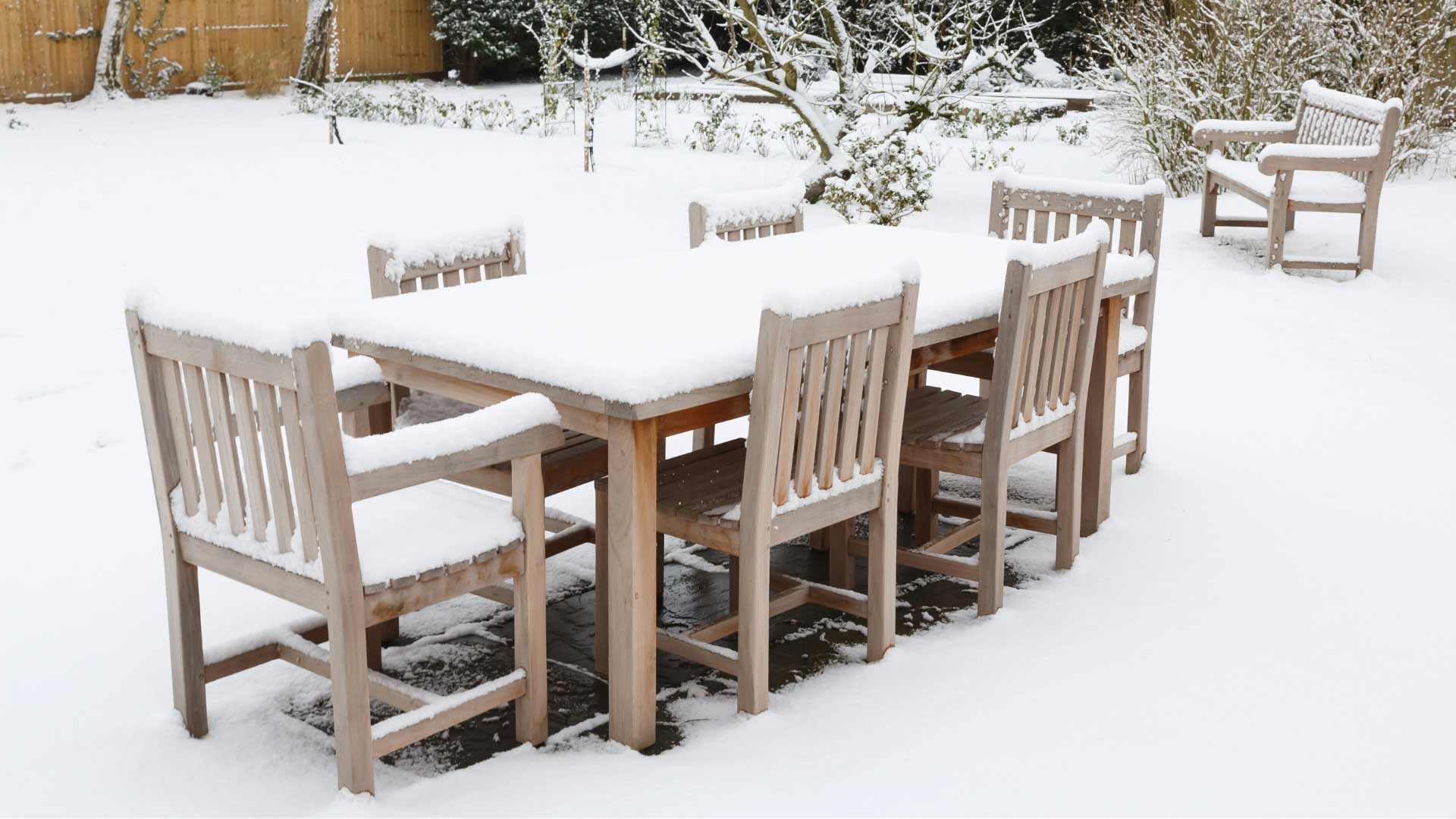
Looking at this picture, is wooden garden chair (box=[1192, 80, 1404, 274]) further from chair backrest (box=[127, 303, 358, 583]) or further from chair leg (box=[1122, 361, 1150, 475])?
chair backrest (box=[127, 303, 358, 583])

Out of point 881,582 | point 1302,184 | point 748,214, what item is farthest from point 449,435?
point 1302,184

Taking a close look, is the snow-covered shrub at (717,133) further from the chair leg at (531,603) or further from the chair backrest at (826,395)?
the chair leg at (531,603)

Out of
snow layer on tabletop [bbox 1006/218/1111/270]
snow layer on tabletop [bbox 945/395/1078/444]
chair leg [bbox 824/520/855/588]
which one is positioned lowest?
chair leg [bbox 824/520/855/588]

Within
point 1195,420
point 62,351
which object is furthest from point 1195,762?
point 62,351

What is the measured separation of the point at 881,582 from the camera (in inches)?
136

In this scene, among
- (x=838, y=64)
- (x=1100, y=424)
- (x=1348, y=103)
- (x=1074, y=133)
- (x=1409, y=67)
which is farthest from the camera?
(x=1074, y=133)

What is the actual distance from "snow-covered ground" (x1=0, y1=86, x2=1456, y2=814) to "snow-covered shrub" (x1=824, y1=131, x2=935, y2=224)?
5.85 feet

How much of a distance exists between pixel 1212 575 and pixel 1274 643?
46 cm

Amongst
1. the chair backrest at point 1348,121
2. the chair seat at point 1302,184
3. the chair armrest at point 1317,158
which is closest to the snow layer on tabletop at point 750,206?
the chair armrest at point 1317,158

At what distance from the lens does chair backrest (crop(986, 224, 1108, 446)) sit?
359cm

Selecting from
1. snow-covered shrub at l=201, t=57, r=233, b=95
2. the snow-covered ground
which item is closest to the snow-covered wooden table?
the snow-covered ground

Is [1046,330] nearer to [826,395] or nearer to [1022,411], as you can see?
[1022,411]

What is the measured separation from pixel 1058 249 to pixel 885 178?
523cm

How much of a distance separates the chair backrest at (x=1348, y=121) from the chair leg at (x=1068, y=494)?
4377mm
